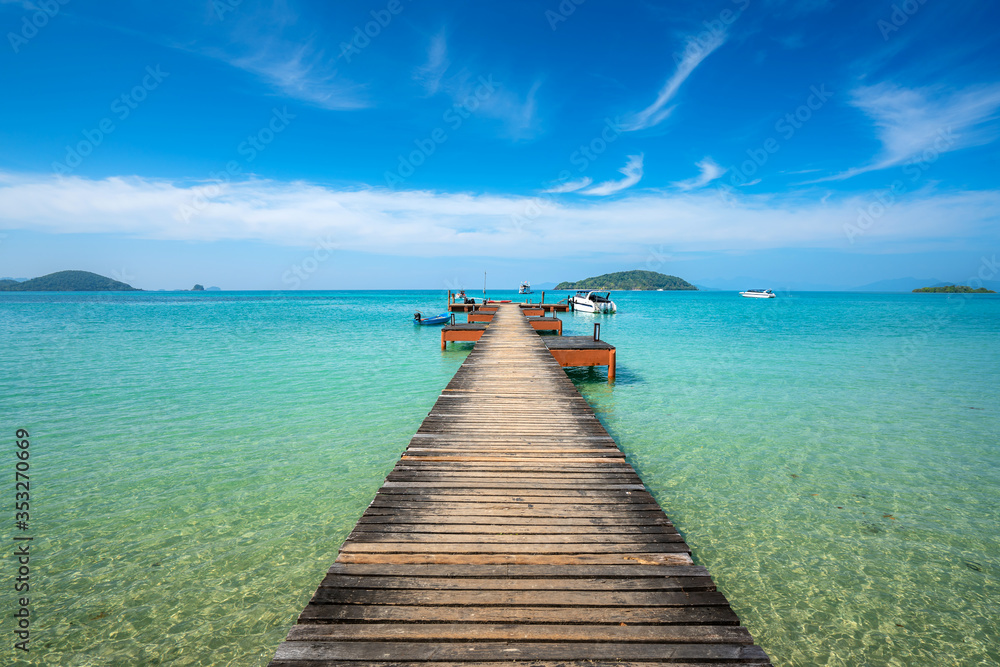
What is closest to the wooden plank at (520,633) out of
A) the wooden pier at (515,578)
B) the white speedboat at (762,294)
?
the wooden pier at (515,578)

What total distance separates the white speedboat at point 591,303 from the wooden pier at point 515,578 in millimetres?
45886

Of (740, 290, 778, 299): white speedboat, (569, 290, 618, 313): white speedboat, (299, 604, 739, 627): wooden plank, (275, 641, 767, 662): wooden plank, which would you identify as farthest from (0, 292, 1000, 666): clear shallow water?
(740, 290, 778, 299): white speedboat

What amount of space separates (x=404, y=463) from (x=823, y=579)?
5180mm

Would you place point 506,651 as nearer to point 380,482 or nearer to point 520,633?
point 520,633

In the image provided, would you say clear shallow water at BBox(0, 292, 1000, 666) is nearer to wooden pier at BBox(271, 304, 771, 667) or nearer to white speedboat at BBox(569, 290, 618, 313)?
wooden pier at BBox(271, 304, 771, 667)

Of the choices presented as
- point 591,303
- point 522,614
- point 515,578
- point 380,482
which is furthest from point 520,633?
point 591,303

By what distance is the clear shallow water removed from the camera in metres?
4.26

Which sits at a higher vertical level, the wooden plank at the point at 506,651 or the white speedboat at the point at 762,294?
the white speedboat at the point at 762,294

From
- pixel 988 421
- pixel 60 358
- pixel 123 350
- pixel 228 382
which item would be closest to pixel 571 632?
pixel 988 421

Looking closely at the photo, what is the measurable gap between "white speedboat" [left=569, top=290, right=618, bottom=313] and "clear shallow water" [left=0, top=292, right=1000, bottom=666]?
1369 inches

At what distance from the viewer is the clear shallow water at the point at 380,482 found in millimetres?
4262

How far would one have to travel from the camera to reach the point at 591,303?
5044 centimetres

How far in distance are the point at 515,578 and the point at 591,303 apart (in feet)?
160

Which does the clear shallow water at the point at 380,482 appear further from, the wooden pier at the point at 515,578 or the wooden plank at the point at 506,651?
the wooden plank at the point at 506,651
